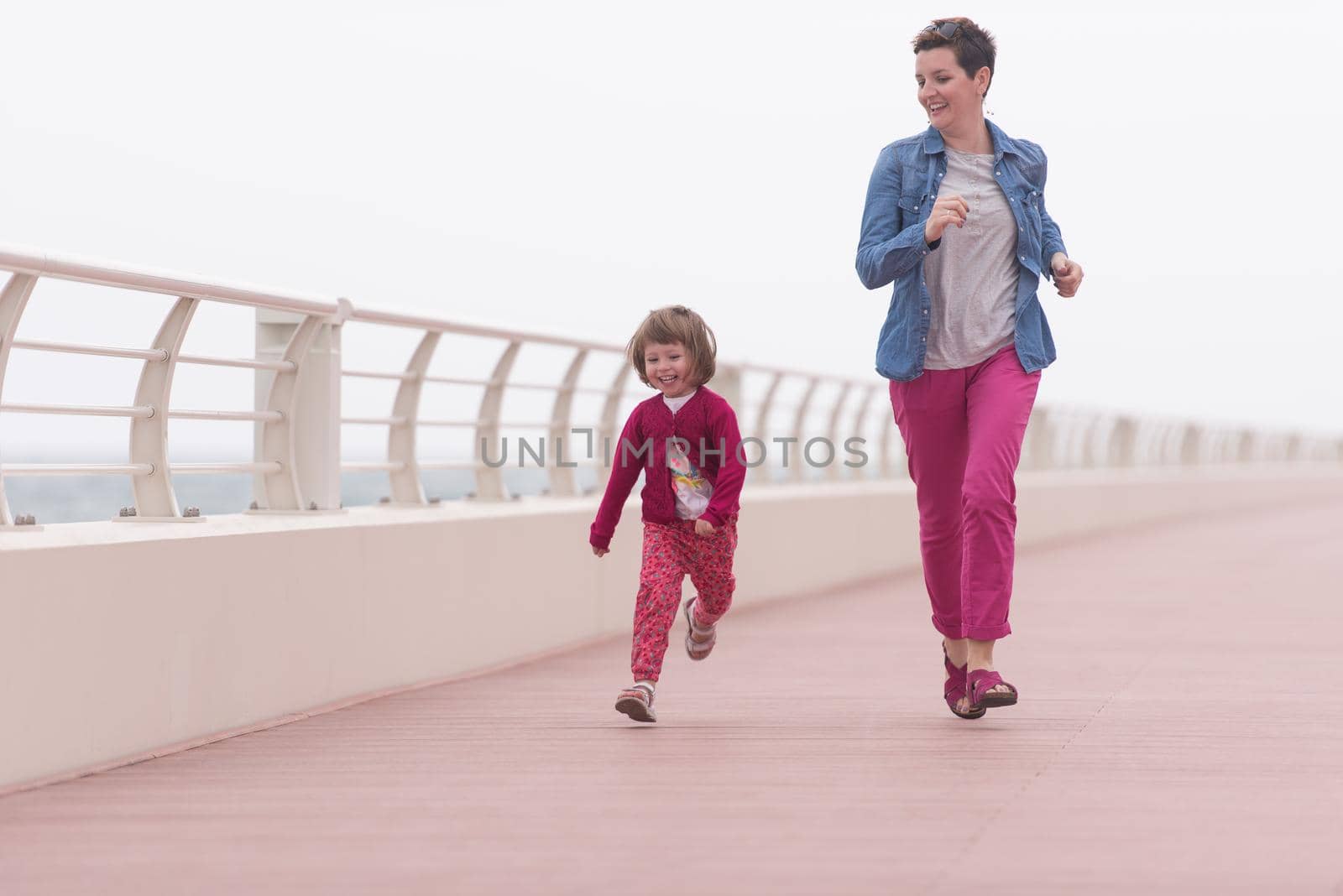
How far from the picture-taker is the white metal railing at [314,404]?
5.24 m

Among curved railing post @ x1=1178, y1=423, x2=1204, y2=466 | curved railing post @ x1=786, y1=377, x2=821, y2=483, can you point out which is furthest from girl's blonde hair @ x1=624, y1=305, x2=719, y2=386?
curved railing post @ x1=1178, y1=423, x2=1204, y2=466

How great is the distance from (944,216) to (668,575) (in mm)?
1344

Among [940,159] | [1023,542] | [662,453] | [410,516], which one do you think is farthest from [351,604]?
[1023,542]

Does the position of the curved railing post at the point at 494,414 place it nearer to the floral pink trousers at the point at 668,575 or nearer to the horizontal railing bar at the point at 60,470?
the floral pink trousers at the point at 668,575

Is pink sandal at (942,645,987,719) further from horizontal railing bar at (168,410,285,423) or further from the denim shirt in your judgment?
horizontal railing bar at (168,410,285,423)

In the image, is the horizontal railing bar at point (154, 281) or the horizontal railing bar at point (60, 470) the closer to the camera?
the horizontal railing bar at point (154, 281)

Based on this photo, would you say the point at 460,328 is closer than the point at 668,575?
No

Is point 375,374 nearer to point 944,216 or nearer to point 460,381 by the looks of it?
point 460,381

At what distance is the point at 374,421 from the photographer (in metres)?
7.34

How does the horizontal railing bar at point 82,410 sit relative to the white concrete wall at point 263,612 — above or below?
above

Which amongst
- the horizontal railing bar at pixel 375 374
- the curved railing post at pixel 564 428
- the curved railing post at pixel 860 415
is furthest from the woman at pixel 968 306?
the curved railing post at pixel 860 415

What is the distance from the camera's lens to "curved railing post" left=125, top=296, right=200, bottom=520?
5.72 metres

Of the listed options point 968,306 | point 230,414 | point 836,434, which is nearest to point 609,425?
point 230,414

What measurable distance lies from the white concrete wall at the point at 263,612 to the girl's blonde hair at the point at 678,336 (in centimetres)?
116
